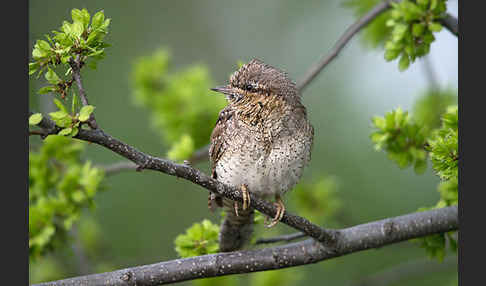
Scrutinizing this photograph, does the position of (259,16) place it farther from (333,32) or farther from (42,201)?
(42,201)

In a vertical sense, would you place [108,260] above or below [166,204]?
below

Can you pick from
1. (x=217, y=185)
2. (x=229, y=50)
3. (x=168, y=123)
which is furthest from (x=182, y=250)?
(x=229, y=50)

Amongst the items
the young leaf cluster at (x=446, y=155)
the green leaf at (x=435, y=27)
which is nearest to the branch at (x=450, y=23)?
the green leaf at (x=435, y=27)

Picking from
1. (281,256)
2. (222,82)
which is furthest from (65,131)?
(222,82)

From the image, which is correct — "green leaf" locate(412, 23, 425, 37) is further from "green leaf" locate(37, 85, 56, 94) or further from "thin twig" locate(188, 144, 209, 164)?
"green leaf" locate(37, 85, 56, 94)

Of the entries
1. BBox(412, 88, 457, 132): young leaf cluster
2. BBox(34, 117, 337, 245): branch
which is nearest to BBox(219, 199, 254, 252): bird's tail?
BBox(34, 117, 337, 245): branch
